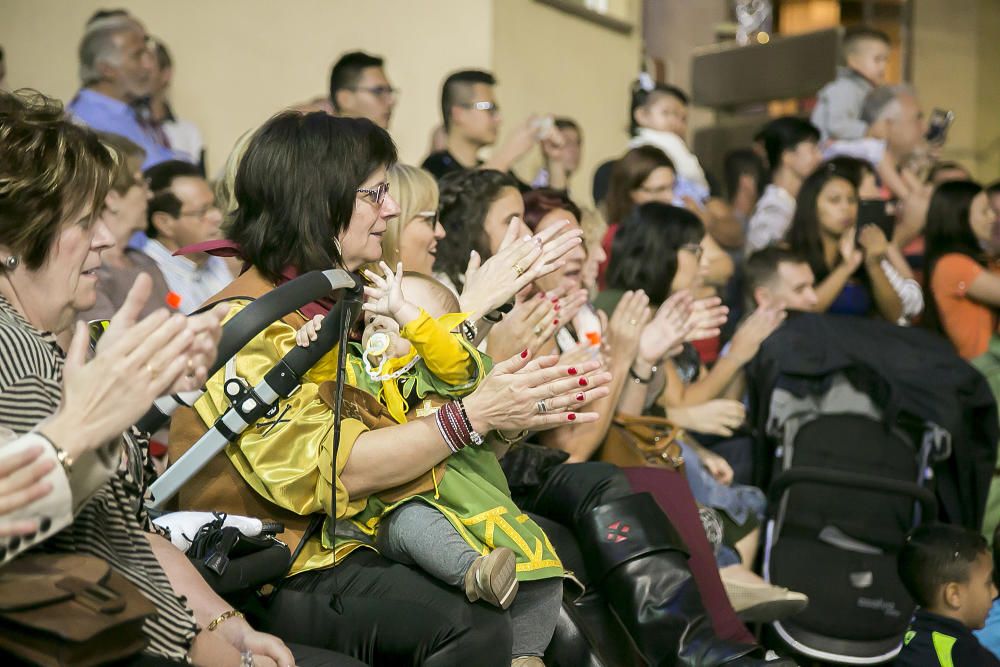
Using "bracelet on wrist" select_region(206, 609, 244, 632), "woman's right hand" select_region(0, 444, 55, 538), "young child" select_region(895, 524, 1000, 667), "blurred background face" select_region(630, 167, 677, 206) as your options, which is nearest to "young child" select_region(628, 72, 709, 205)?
"blurred background face" select_region(630, 167, 677, 206)

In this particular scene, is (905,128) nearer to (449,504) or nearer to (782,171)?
(782,171)

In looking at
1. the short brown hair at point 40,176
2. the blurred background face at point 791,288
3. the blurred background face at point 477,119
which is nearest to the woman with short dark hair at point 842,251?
the blurred background face at point 791,288

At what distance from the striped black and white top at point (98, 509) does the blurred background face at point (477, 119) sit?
3522 mm

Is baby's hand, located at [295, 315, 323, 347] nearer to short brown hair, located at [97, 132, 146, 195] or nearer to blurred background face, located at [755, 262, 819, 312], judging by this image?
short brown hair, located at [97, 132, 146, 195]

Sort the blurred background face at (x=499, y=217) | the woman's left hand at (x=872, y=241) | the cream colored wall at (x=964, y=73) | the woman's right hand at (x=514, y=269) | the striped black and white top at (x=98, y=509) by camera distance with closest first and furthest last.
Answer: the striped black and white top at (x=98, y=509) < the woman's right hand at (x=514, y=269) < the blurred background face at (x=499, y=217) < the woman's left hand at (x=872, y=241) < the cream colored wall at (x=964, y=73)

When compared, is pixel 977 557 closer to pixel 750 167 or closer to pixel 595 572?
pixel 595 572

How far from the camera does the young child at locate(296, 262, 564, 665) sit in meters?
2.32

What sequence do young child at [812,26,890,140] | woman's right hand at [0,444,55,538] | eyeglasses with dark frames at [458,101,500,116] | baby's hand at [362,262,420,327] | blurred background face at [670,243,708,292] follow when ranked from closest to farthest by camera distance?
1. woman's right hand at [0,444,55,538]
2. baby's hand at [362,262,420,327]
3. blurred background face at [670,243,708,292]
4. eyeglasses with dark frames at [458,101,500,116]
5. young child at [812,26,890,140]

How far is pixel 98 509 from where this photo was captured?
1.79 metres

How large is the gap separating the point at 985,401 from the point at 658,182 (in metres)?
1.54

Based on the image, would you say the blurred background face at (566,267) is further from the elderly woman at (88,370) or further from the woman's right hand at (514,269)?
the elderly woman at (88,370)

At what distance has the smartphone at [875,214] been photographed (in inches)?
210

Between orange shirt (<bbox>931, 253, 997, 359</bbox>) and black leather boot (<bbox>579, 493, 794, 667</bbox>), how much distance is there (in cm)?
265

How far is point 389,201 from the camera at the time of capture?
264 centimetres
